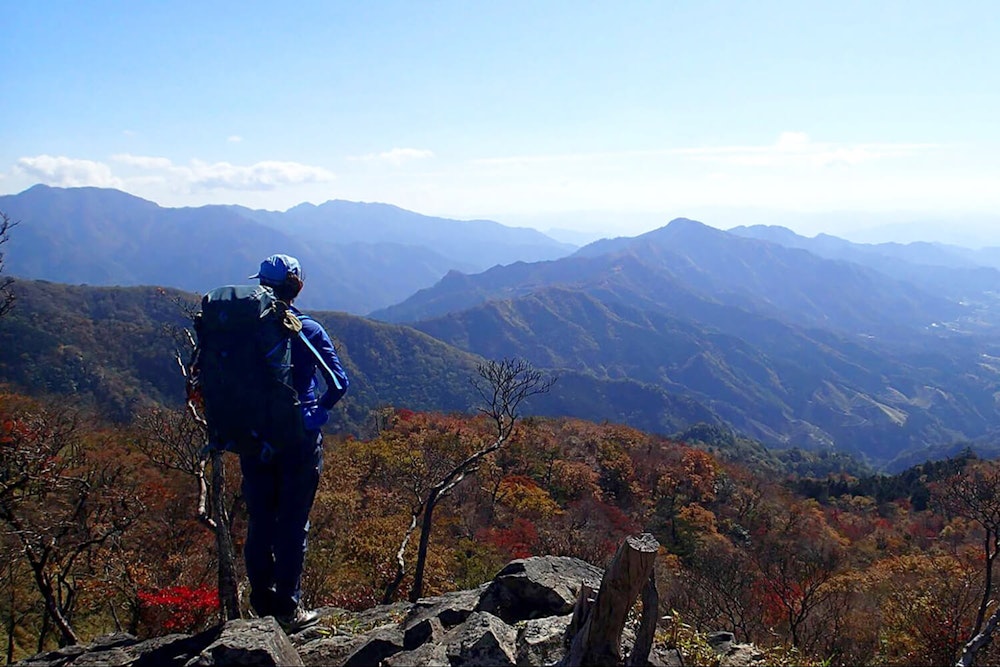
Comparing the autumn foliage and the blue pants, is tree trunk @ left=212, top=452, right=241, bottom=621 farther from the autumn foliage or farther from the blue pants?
the autumn foliage

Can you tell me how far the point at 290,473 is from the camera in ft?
17.6

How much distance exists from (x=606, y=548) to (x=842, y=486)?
57027 millimetres

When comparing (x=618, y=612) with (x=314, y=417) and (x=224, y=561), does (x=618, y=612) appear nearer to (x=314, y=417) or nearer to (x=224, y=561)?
(x=314, y=417)

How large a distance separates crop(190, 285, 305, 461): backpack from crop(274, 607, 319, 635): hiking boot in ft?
5.99

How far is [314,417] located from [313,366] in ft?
1.52

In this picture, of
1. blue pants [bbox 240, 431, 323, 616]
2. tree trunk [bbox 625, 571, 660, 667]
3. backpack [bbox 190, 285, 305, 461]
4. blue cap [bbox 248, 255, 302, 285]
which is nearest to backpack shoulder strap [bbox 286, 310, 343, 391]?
backpack [bbox 190, 285, 305, 461]

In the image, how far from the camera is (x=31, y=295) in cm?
14675

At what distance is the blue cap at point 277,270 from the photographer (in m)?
5.42

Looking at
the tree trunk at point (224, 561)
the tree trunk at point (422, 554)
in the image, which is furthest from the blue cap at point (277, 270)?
the tree trunk at point (422, 554)

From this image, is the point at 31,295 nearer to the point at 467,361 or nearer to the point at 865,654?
the point at 467,361

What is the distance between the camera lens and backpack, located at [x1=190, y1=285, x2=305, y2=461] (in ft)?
15.8

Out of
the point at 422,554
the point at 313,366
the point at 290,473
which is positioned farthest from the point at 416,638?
the point at 422,554

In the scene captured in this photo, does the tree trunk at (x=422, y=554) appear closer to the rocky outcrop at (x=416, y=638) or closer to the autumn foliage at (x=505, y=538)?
the autumn foliage at (x=505, y=538)

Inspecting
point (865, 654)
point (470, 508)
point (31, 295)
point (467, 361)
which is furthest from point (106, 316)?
point (865, 654)
